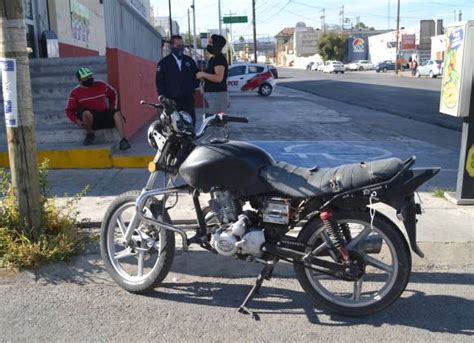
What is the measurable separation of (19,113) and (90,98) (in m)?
3.90

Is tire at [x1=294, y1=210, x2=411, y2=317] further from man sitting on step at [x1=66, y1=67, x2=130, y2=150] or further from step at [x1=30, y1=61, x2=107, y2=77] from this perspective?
step at [x1=30, y1=61, x2=107, y2=77]

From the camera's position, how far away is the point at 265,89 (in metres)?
26.7

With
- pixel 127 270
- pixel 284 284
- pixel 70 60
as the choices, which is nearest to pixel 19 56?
pixel 127 270

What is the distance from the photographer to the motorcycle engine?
12.6ft

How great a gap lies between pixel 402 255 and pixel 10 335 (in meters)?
2.60

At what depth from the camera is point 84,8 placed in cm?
1836

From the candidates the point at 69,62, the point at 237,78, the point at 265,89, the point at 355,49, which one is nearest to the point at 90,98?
the point at 69,62

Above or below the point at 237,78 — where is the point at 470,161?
below

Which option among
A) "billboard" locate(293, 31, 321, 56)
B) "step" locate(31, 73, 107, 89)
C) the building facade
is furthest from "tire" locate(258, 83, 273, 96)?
"billboard" locate(293, 31, 321, 56)

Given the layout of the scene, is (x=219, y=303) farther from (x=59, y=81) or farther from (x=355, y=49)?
(x=355, y=49)

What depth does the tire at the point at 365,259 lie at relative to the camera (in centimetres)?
370

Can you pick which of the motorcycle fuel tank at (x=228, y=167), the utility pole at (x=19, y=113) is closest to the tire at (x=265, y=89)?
the utility pole at (x=19, y=113)

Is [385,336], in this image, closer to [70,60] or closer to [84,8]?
[70,60]

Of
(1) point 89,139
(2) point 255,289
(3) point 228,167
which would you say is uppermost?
(3) point 228,167
